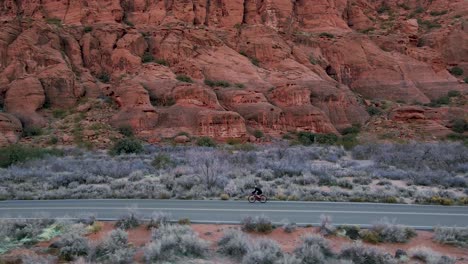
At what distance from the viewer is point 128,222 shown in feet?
33.7

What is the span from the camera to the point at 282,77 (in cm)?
4612

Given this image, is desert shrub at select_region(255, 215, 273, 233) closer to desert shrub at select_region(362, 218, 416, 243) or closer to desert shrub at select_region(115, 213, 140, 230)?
desert shrub at select_region(362, 218, 416, 243)

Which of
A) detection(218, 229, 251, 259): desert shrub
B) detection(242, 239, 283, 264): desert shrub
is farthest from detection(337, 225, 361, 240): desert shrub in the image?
detection(218, 229, 251, 259): desert shrub

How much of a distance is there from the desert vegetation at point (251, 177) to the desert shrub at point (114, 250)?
5.88 metres

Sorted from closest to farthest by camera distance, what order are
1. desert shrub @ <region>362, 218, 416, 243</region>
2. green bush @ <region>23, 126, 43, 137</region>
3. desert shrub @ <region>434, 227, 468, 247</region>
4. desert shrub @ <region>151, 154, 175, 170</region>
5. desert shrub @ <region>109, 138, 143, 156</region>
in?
desert shrub @ <region>434, 227, 468, 247</region>
desert shrub @ <region>362, 218, 416, 243</region>
desert shrub @ <region>151, 154, 175, 170</region>
desert shrub @ <region>109, 138, 143, 156</region>
green bush @ <region>23, 126, 43, 137</region>

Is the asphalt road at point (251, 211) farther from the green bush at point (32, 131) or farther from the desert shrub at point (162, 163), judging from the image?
the green bush at point (32, 131)

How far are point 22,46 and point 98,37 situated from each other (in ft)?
27.0

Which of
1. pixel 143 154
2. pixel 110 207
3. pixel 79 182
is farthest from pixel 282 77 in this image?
pixel 110 207

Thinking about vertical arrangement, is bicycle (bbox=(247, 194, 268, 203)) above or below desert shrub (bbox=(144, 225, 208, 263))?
above

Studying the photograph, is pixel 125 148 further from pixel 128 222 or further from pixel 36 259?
pixel 36 259

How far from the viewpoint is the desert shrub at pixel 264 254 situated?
7750mm

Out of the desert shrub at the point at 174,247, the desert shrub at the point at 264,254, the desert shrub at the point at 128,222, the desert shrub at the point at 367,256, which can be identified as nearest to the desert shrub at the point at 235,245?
the desert shrub at the point at 264,254

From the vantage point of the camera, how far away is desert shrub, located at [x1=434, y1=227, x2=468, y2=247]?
8953 millimetres

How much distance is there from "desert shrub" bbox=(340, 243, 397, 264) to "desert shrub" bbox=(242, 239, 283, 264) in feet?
4.60
